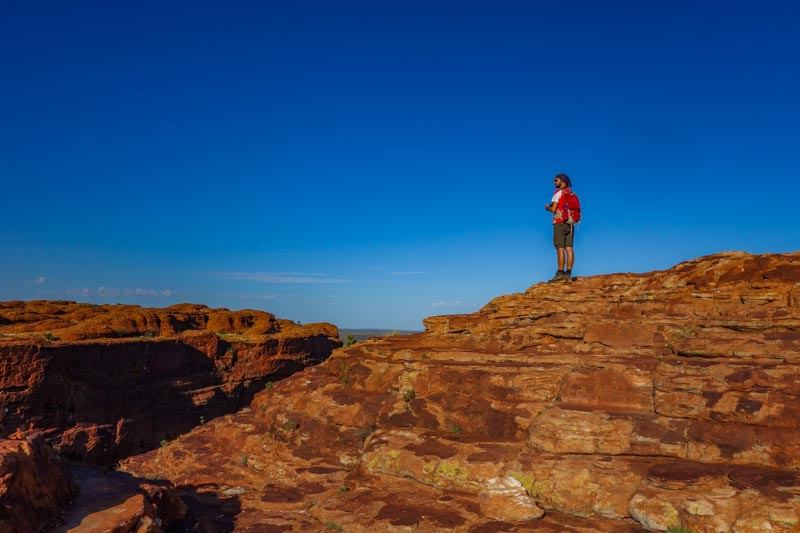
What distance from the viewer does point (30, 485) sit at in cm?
1069

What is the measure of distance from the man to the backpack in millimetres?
38

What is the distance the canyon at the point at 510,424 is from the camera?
11195mm

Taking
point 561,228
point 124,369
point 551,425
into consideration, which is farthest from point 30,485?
point 561,228

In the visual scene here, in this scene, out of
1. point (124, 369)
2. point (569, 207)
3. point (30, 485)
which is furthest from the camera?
point (124, 369)

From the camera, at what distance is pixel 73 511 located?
11367 mm

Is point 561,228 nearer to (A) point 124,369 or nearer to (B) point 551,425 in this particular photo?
(B) point 551,425

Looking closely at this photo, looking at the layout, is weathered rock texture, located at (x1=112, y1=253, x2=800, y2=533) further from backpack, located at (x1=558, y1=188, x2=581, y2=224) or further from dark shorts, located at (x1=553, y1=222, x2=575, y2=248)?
backpack, located at (x1=558, y1=188, x2=581, y2=224)

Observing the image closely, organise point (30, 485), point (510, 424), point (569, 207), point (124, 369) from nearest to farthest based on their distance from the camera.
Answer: point (30, 485)
point (510, 424)
point (569, 207)
point (124, 369)

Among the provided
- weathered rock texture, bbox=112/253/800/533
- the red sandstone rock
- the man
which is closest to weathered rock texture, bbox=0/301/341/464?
weathered rock texture, bbox=112/253/800/533

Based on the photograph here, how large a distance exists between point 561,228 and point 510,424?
847 centimetres

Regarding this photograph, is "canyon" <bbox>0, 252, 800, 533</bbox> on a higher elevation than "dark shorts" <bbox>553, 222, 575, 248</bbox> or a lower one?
lower

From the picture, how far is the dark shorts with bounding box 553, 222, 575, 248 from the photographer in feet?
64.3

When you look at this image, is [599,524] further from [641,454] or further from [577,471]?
[641,454]

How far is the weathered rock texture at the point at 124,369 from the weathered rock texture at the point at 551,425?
8.62 feet
